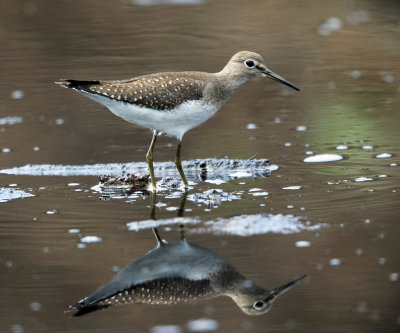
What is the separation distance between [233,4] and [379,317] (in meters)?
14.4

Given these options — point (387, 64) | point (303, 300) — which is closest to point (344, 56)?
point (387, 64)

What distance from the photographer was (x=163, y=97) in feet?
25.2

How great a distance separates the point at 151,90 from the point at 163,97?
0.48ft

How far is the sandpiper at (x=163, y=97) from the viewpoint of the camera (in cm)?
761

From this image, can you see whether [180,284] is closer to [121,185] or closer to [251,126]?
[121,185]

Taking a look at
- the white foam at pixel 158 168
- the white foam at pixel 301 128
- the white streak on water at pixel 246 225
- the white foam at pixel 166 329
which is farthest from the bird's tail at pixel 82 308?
the white foam at pixel 301 128

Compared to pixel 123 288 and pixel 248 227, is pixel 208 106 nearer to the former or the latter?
pixel 248 227

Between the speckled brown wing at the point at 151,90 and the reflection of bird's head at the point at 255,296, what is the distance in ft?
9.66

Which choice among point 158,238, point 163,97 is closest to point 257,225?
point 158,238

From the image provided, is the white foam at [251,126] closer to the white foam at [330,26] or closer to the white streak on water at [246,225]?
the white streak on water at [246,225]

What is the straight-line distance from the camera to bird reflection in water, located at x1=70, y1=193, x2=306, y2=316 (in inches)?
198

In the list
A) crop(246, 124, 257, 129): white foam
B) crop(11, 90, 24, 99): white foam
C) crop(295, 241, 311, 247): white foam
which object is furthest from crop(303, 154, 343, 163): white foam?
crop(11, 90, 24, 99): white foam

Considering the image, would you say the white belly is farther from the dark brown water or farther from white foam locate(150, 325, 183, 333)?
white foam locate(150, 325, 183, 333)

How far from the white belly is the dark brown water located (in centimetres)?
74
